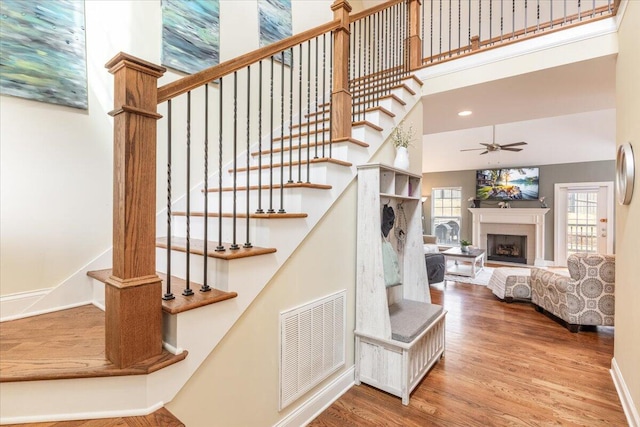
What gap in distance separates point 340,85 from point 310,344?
5.99 ft

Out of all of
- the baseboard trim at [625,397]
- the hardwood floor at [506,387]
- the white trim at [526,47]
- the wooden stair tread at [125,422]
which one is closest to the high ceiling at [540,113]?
the white trim at [526,47]

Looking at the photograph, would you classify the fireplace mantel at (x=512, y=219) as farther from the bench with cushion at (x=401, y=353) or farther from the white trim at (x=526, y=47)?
the bench with cushion at (x=401, y=353)

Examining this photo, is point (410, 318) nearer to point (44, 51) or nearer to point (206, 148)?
point (206, 148)

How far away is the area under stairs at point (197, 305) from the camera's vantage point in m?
1.10

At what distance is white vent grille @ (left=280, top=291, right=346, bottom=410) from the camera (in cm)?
175

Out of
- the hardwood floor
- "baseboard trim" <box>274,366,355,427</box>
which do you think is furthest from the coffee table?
"baseboard trim" <box>274,366,355,427</box>

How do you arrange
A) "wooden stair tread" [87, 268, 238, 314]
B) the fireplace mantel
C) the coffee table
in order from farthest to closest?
1. the fireplace mantel
2. the coffee table
3. "wooden stair tread" [87, 268, 238, 314]

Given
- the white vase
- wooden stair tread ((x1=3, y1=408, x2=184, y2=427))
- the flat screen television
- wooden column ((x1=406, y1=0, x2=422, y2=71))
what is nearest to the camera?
wooden stair tread ((x1=3, y1=408, x2=184, y2=427))

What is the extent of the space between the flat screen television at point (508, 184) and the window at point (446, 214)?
2.13 feet

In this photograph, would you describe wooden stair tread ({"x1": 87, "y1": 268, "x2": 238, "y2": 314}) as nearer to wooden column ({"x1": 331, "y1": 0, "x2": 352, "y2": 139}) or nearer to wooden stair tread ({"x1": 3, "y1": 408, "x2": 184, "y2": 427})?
wooden stair tread ({"x1": 3, "y1": 408, "x2": 184, "y2": 427})

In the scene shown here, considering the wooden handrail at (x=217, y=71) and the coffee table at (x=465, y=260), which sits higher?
the wooden handrail at (x=217, y=71)

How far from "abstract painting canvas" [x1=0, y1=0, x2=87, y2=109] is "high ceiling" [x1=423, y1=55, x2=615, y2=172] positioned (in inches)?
117

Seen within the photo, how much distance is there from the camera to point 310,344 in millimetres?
1914

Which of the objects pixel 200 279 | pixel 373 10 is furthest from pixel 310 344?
pixel 373 10
